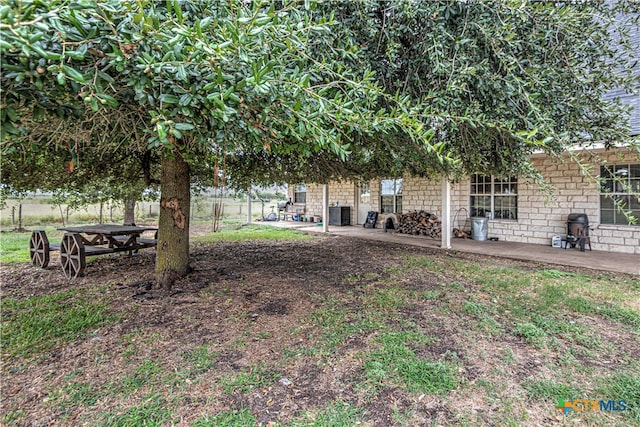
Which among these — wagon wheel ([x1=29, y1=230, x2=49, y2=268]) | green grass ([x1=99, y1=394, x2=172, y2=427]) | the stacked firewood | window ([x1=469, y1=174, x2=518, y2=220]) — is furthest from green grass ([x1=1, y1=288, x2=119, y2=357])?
window ([x1=469, y1=174, x2=518, y2=220])

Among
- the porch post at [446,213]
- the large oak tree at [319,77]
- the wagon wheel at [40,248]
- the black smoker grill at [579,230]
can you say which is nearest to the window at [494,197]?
the black smoker grill at [579,230]

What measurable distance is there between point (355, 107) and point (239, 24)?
955 millimetres

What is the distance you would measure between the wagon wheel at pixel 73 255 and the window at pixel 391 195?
9.11 m

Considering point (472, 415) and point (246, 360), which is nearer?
point (472, 415)

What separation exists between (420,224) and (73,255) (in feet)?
28.4

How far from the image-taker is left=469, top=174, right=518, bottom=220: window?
338 inches

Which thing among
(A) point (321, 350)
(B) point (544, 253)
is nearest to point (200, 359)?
(A) point (321, 350)

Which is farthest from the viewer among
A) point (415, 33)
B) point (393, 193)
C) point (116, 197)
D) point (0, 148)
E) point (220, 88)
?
point (393, 193)

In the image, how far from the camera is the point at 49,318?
3.55 m

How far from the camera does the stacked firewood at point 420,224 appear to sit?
32.1 ft

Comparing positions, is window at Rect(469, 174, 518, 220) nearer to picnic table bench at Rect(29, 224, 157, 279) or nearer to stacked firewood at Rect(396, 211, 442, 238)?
stacked firewood at Rect(396, 211, 442, 238)

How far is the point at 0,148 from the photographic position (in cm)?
200

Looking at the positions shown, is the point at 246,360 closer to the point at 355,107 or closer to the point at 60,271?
the point at 355,107

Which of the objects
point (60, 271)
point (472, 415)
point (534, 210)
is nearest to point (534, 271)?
point (534, 210)
